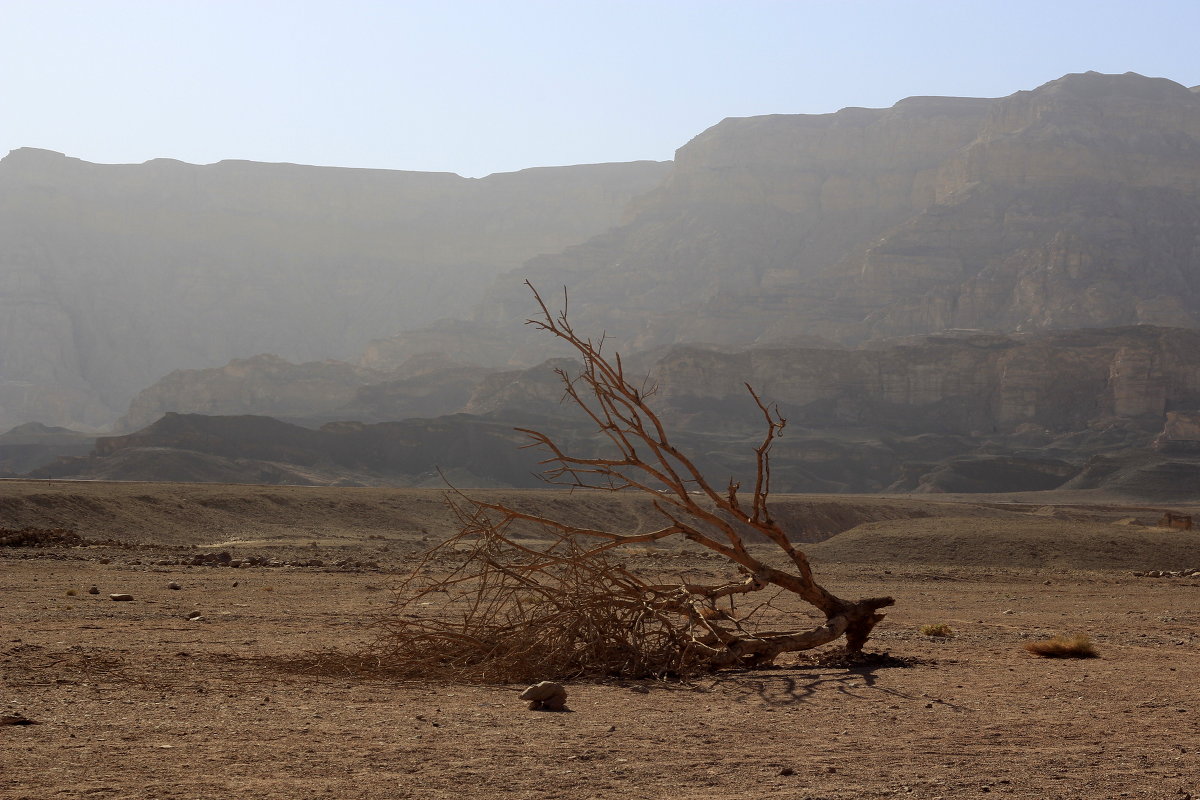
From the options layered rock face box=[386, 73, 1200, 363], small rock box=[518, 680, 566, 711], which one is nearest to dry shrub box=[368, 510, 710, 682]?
small rock box=[518, 680, 566, 711]

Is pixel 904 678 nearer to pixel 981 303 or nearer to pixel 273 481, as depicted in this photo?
pixel 273 481

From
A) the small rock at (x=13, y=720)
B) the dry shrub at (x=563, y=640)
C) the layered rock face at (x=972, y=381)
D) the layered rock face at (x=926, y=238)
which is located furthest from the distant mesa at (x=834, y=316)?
the small rock at (x=13, y=720)

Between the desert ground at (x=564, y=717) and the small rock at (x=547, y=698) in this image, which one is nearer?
the desert ground at (x=564, y=717)

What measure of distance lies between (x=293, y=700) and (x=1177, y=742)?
527 centimetres

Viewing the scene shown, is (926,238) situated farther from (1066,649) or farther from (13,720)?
(13,720)

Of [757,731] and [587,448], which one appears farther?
[587,448]

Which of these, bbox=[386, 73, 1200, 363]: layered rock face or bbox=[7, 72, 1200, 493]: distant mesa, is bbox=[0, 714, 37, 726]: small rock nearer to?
bbox=[7, 72, 1200, 493]: distant mesa

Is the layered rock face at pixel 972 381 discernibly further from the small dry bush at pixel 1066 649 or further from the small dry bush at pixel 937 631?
the small dry bush at pixel 1066 649

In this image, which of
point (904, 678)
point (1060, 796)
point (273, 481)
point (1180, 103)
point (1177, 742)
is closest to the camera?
point (1060, 796)

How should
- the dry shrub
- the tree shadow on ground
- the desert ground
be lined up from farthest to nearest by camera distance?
the dry shrub, the tree shadow on ground, the desert ground

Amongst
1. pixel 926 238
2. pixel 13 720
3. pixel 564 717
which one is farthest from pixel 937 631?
pixel 926 238

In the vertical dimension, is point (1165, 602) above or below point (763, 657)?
below

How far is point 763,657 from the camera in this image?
9.09 metres

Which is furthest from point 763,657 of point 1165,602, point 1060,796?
point 1165,602
